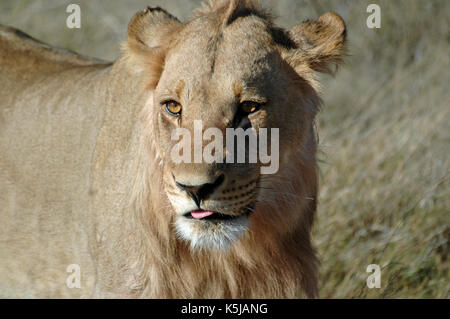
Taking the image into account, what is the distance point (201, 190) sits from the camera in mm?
3068

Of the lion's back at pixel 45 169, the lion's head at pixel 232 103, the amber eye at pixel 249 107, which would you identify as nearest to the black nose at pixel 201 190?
the lion's head at pixel 232 103

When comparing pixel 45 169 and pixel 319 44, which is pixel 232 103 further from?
pixel 45 169

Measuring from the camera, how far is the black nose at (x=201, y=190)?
3.06 metres

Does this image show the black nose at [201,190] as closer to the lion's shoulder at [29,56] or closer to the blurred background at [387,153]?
the blurred background at [387,153]

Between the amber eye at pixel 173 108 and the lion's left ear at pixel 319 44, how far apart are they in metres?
0.58

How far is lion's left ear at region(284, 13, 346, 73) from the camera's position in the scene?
3.62 m

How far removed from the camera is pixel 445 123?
19.7 ft

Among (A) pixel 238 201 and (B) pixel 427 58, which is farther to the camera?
(B) pixel 427 58

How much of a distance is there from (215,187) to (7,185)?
2232mm

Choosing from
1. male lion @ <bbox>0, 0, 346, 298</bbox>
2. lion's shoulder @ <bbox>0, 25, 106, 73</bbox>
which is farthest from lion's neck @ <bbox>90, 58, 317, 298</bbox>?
lion's shoulder @ <bbox>0, 25, 106, 73</bbox>

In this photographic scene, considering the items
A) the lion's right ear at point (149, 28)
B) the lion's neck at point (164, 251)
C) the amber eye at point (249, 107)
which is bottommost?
the lion's neck at point (164, 251)

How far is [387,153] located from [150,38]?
2911mm

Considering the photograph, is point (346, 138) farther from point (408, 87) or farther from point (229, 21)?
point (229, 21)
